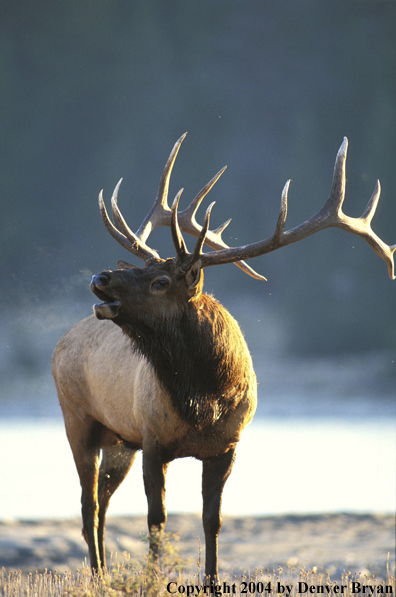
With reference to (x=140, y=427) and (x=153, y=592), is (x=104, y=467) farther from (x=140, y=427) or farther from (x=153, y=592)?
(x=153, y=592)

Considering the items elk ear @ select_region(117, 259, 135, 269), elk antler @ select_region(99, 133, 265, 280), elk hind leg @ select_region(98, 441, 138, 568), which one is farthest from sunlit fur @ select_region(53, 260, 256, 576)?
elk hind leg @ select_region(98, 441, 138, 568)

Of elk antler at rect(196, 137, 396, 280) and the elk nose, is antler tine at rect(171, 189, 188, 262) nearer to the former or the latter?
elk antler at rect(196, 137, 396, 280)

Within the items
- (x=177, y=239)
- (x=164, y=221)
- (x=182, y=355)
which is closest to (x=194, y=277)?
(x=177, y=239)

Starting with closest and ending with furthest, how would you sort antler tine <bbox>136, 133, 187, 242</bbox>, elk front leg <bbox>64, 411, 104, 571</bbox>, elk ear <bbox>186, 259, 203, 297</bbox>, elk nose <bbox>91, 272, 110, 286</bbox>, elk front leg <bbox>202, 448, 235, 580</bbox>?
elk nose <bbox>91, 272, 110, 286</bbox> → elk ear <bbox>186, 259, 203, 297</bbox> → elk front leg <bbox>202, 448, 235, 580</bbox> → antler tine <bbox>136, 133, 187, 242</bbox> → elk front leg <bbox>64, 411, 104, 571</bbox>

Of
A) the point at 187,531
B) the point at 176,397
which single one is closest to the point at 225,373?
the point at 176,397

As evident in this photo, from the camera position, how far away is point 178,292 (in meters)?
3.58

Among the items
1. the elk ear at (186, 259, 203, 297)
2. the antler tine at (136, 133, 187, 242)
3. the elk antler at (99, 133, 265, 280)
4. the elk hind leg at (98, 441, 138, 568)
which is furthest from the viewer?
the elk hind leg at (98, 441, 138, 568)

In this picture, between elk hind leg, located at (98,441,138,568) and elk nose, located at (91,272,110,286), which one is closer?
elk nose, located at (91,272,110,286)

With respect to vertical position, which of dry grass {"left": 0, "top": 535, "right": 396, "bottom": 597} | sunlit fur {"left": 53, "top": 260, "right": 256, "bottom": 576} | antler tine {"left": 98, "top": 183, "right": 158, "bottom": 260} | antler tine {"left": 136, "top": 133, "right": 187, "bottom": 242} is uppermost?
antler tine {"left": 136, "top": 133, "right": 187, "bottom": 242}

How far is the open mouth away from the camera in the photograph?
10.9 ft

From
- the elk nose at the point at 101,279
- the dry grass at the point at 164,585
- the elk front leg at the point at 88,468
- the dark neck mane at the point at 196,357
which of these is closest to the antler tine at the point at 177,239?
the dark neck mane at the point at 196,357

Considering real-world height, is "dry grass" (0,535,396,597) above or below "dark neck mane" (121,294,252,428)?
below

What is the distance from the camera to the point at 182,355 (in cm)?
366

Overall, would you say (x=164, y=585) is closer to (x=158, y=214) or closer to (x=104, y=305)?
(x=104, y=305)
